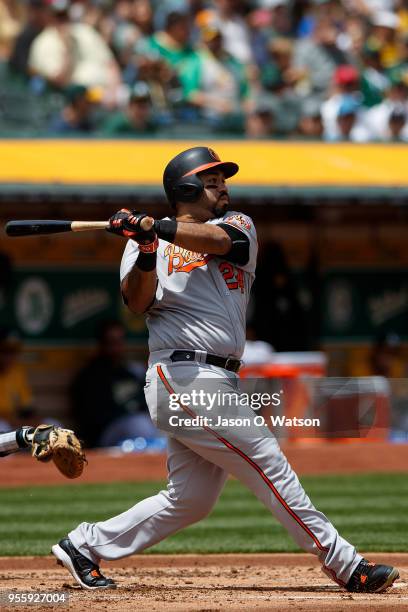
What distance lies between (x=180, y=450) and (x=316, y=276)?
27.5ft

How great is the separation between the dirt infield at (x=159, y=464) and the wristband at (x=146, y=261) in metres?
5.51

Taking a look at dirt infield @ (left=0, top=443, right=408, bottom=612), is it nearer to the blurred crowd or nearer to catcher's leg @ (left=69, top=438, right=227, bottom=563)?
catcher's leg @ (left=69, top=438, right=227, bottom=563)

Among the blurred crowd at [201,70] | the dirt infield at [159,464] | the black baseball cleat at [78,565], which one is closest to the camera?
the black baseball cleat at [78,565]

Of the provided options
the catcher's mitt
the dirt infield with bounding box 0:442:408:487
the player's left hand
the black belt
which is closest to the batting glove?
the player's left hand

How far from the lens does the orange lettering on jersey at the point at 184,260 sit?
15.9 ft

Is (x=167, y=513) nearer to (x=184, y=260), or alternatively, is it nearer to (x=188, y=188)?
(x=184, y=260)

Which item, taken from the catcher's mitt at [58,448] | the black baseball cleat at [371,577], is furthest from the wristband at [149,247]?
the black baseball cleat at [371,577]

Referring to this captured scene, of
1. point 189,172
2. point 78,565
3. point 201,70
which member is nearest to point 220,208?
point 189,172

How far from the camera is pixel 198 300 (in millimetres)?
4812

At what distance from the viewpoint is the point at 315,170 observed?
38.1 ft

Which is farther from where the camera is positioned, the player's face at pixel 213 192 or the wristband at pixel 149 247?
the player's face at pixel 213 192

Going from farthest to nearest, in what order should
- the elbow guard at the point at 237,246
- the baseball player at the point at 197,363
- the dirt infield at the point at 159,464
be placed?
the dirt infield at the point at 159,464, the elbow guard at the point at 237,246, the baseball player at the point at 197,363

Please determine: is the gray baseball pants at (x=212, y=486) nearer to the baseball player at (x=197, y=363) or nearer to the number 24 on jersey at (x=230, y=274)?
the baseball player at (x=197, y=363)

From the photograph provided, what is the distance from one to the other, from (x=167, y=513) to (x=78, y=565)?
43 cm
